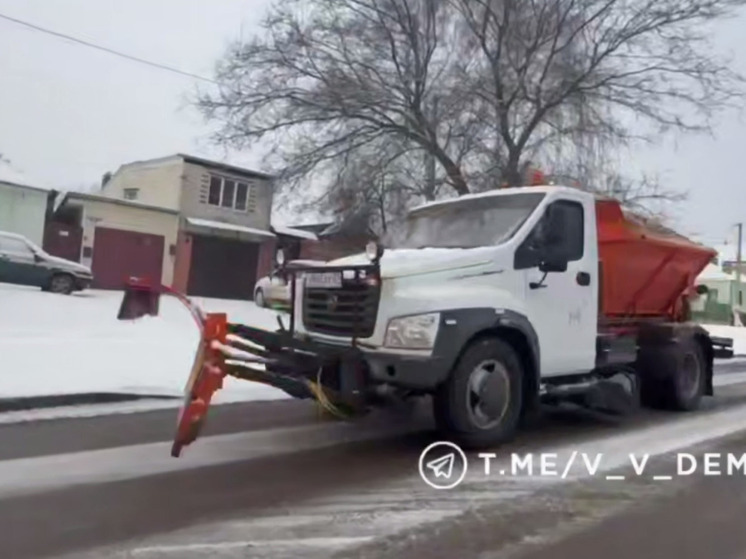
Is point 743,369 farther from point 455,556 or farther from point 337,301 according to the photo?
point 455,556

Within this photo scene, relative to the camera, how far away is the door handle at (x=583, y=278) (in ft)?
25.2

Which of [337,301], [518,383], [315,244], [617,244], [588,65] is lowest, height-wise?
[518,383]

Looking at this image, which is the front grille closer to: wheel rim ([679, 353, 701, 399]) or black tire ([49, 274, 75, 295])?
wheel rim ([679, 353, 701, 399])

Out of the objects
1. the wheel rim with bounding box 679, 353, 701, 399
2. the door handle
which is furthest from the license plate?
the wheel rim with bounding box 679, 353, 701, 399

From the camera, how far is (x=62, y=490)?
541 centimetres

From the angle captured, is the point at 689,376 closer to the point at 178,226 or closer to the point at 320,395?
the point at 320,395

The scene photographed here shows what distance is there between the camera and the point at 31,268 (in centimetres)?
2245

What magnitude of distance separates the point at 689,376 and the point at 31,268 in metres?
18.3

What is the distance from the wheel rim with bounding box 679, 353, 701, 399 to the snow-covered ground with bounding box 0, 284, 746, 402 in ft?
15.7

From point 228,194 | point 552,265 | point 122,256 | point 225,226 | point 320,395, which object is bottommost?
point 320,395

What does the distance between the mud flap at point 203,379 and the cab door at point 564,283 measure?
2.68m

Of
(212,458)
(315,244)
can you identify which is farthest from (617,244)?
(315,244)

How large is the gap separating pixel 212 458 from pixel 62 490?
1.33 metres

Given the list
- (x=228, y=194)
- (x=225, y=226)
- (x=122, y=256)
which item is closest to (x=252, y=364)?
(x=122, y=256)
